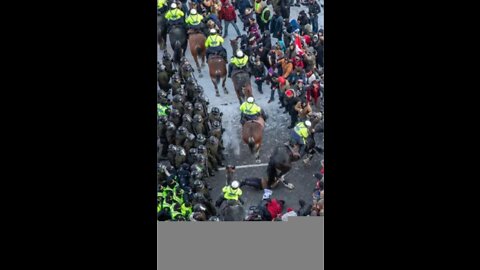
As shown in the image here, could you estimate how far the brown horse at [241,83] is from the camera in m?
38.0

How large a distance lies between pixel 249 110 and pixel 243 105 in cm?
26

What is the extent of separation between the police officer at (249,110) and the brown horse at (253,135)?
0.15 m

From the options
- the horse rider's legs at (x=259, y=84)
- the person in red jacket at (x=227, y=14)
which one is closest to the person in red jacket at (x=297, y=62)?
the horse rider's legs at (x=259, y=84)

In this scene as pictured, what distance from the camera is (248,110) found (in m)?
36.8

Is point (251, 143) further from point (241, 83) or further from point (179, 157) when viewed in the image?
point (179, 157)

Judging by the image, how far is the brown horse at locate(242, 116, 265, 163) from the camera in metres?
36.6

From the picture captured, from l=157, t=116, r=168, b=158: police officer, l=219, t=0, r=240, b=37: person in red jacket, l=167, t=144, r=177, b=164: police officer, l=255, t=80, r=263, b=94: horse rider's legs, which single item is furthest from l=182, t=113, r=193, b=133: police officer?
l=219, t=0, r=240, b=37: person in red jacket

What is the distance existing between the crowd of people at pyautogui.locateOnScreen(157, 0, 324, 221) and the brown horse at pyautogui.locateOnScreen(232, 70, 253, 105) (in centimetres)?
24

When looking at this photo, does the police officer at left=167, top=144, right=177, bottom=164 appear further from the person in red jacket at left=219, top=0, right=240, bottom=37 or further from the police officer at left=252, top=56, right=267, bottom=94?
the person in red jacket at left=219, top=0, right=240, bottom=37

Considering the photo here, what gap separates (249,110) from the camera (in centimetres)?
3675

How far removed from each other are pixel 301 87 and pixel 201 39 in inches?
152

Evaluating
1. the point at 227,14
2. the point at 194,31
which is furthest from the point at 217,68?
the point at 227,14

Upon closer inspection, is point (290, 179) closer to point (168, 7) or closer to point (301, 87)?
point (301, 87)

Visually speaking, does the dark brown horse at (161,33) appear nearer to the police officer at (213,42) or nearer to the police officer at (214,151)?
the police officer at (213,42)
